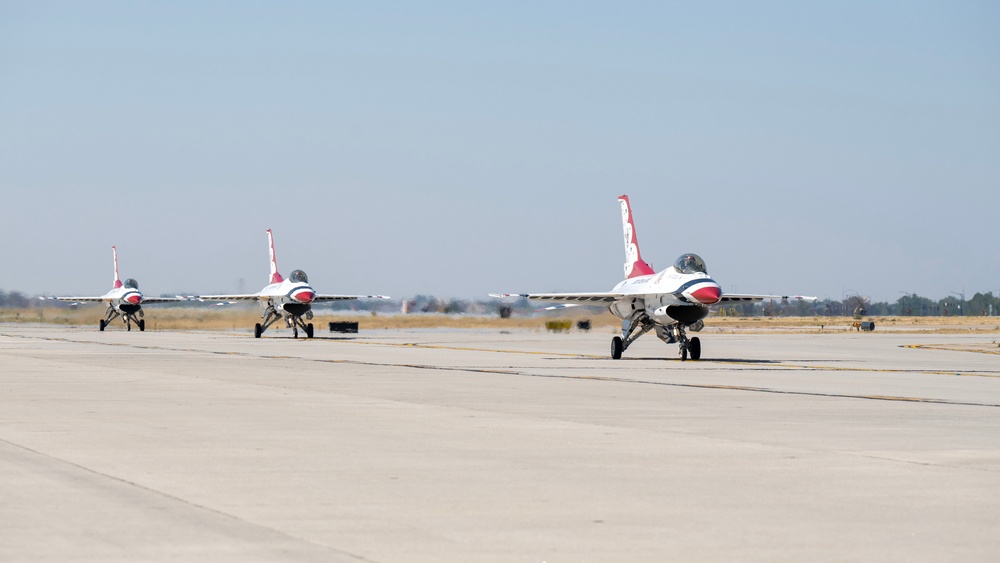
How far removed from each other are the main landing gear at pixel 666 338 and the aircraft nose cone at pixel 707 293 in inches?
64.5

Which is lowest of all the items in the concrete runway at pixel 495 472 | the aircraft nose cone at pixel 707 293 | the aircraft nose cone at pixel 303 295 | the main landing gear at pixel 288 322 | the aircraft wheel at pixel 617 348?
the concrete runway at pixel 495 472

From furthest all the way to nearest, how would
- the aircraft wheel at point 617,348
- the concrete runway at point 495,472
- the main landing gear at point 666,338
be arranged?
the aircraft wheel at point 617,348
the main landing gear at point 666,338
the concrete runway at point 495,472

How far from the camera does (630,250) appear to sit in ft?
147

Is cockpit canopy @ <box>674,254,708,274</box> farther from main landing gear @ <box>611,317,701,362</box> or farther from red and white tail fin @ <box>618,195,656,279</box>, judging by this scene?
red and white tail fin @ <box>618,195,656,279</box>

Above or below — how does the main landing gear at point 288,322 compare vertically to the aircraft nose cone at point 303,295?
below

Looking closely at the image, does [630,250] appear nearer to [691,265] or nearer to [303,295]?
[691,265]

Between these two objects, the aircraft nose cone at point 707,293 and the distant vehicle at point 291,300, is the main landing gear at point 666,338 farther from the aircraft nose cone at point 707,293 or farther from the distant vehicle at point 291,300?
the distant vehicle at point 291,300

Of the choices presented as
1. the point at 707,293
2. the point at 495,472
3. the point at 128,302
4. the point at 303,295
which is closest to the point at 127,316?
the point at 128,302

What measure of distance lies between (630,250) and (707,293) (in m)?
9.22

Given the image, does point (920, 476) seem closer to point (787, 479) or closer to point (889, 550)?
point (787, 479)

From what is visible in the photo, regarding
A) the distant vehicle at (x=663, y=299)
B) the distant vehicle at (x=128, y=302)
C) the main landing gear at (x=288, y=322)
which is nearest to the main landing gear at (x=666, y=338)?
the distant vehicle at (x=663, y=299)

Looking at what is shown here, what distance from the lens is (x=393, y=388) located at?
2397 centimetres

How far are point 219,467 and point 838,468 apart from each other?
5647 millimetres

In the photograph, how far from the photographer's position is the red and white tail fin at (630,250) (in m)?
43.4
